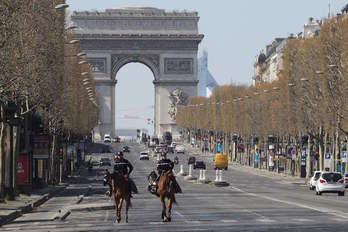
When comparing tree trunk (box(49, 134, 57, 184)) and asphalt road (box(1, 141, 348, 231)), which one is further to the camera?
tree trunk (box(49, 134, 57, 184))

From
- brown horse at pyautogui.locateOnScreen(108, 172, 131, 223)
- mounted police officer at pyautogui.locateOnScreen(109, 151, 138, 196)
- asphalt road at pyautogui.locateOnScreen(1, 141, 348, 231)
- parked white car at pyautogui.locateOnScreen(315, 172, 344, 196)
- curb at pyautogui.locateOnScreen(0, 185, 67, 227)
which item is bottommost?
curb at pyautogui.locateOnScreen(0, 185, 67, 227)

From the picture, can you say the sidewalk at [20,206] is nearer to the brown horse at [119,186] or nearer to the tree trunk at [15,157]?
the tree trunk at [15,157]

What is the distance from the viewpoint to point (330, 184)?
8288cm

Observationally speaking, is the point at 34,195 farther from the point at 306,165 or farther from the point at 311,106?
the point at 306,165

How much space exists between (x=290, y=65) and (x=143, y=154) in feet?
195

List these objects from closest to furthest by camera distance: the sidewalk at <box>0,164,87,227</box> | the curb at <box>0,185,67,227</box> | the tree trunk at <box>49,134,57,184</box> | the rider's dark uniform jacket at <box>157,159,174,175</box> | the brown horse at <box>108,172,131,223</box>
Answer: the brown horse at <box>108,172,131,223</box> < the rider's dark uniform jacket at <box>157,159,174,175</box> < the curb at <box>0,185,67,227</box> < the sidewalk at <box>0,164,87,227</box> < the tree trunk at <box>49,134,57,184</box>

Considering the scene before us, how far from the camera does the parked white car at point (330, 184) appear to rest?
272ft

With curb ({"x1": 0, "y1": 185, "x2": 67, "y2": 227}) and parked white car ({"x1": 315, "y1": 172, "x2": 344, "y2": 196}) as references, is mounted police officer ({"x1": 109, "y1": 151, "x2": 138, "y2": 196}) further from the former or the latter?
parked white car ({"x1": 315, "y1": 172, "x2": 344, "y2": 196})

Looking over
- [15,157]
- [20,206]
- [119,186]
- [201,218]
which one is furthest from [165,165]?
[15,157]

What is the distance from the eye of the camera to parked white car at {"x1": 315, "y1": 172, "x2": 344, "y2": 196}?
82.8m

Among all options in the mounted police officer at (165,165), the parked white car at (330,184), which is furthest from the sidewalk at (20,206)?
the parked white car at (330,184)

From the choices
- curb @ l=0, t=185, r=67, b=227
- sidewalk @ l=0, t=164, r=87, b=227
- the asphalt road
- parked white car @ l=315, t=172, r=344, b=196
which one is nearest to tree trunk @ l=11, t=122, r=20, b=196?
sidewalk @ l=0, t=164, r=87, b=227

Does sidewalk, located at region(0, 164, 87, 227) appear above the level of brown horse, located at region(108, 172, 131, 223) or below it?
below

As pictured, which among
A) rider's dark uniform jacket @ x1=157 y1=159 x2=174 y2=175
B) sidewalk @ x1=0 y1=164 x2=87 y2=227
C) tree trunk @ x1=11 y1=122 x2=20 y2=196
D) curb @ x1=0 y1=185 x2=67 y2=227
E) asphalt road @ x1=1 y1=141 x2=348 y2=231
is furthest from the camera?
tree trunk @ x1=11 y1=122 x2=20 y2=196
